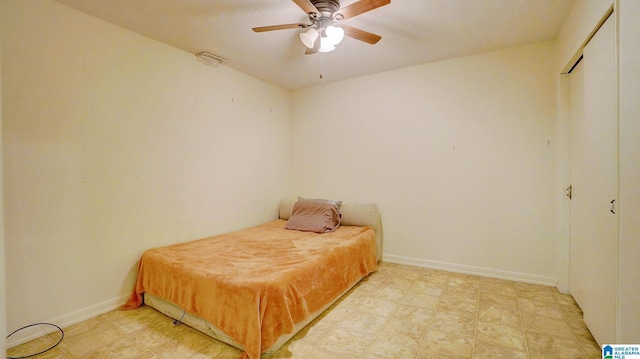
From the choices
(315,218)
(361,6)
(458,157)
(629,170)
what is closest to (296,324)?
(315,218)

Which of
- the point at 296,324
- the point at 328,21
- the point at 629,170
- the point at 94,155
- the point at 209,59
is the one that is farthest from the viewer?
the point at 209,59

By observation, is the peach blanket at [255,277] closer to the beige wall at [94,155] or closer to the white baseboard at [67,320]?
the white baseboard at [67,320]

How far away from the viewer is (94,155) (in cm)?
225

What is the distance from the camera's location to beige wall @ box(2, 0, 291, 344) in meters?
1.92

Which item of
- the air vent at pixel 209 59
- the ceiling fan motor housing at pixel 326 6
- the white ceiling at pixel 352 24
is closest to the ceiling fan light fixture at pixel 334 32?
the ceiling fan motor housing at pixel 326 6

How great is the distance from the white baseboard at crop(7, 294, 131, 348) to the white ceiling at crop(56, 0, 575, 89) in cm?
243

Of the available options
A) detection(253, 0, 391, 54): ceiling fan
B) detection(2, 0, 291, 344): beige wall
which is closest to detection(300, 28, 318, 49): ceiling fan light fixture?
detection(253, 0, 391, 54): ceiling fan

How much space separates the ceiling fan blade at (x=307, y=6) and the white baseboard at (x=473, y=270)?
292 cm

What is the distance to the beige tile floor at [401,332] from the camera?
1.75 meters

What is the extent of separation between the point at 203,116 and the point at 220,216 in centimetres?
120

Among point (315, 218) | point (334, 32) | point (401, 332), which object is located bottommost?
point (401, 332)

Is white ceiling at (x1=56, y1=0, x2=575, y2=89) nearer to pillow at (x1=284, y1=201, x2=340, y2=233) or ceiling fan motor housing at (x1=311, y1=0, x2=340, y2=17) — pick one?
ceiling fan motor housing at (x1=311, y1=0, x2=340, y2=17)

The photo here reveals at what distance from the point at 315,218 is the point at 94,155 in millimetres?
2257

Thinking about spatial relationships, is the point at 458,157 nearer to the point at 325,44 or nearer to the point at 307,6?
the point at 325,44
